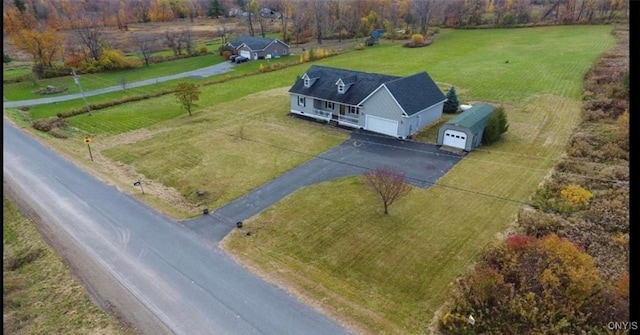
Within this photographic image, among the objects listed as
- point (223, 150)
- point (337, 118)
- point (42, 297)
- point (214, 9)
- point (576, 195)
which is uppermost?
point (214, 9)

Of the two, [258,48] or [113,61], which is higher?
[258,48]

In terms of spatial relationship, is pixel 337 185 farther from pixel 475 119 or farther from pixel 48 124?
pixel 48 124

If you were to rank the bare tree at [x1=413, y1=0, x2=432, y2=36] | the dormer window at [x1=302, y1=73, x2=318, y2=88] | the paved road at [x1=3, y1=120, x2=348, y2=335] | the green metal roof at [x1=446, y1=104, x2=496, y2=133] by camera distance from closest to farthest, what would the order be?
the paved road at [x1=3, y1=120, x2=348, y2=335], the green metal roof at [x1=446, y1=104, x2=496, y2=133], the dormer window at [x1=302, y1=73, x2=318, y2=88], the bare tree at [x1=413, y1=0, x2=432, y2=36]

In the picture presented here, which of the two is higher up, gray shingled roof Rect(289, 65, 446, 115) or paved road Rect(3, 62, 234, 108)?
gray shingled roof Rect(289, 65, 446, 115)

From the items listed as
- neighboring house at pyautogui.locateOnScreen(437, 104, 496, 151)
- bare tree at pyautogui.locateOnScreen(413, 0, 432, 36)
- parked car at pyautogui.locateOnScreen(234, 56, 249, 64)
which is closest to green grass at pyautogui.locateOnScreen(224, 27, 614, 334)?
neighboring house at pyautogui.locateOnScreen(437, 104, 496, 151)

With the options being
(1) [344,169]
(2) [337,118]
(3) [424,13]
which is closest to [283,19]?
(3) [424,13]

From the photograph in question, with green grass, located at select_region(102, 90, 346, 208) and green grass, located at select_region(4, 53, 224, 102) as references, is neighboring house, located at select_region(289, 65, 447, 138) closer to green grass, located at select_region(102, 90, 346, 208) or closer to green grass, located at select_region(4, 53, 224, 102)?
green grass, located at select_region(102, 90, 346, 208)
